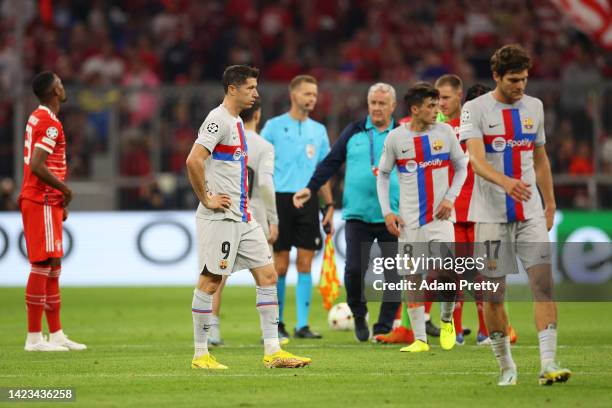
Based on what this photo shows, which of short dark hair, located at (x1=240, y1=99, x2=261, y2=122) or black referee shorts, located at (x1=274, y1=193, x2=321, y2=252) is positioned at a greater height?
short dark hair, located at (x1=240, y1=99, x2=261, y2=122)

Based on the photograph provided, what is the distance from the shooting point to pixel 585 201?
20.3 m

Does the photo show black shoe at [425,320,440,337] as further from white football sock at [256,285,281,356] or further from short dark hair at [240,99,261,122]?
white football sock at [256,285,281,356]

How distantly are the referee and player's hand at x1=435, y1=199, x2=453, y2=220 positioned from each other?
53.3 inches

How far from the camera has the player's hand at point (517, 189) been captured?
25.7 feet

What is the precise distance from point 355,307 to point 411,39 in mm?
13024

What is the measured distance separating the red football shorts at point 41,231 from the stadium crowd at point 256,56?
8924mm

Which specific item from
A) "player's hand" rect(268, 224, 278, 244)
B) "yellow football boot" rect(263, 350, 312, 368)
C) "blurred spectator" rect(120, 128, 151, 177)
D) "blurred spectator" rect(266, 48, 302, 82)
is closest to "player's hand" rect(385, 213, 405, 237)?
"player's hand" rect(268, 224, 278, 244)

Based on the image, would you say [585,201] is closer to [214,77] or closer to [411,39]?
[411,39]

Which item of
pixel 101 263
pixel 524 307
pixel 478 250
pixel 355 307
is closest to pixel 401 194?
pixel 355 307

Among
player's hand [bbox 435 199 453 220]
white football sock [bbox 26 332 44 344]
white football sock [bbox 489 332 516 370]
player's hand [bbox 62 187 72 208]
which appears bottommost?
white football sock [bbox 26 332 44 344]

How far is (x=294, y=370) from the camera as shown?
9.15 metres

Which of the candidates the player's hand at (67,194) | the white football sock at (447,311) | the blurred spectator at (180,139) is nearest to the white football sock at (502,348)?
the white football sock at (447,311)

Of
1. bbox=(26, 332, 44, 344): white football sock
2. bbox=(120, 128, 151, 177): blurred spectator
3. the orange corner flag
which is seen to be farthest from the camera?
bbox=(120, 128, 151, 177): blurred spectator

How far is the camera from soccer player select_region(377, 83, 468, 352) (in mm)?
10625
